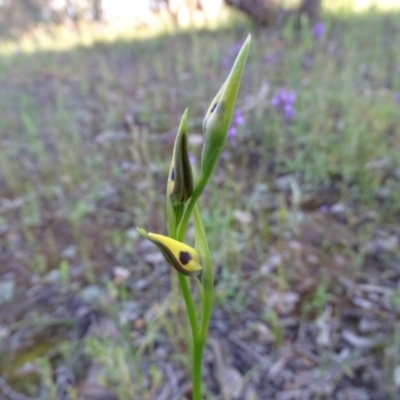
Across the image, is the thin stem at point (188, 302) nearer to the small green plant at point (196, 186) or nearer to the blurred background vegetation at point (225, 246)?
the small green plant at point (196, 186)

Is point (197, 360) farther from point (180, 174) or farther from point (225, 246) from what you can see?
point (225, 246)

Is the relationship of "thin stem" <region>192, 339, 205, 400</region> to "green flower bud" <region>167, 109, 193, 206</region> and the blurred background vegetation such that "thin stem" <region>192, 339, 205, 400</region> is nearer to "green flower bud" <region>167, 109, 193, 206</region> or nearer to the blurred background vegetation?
"green flower bud" <region>167, 109, 193, 206</region>

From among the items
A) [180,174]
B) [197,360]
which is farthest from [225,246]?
[180,174]

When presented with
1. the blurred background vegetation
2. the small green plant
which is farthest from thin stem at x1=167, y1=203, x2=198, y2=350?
the blurred background vegetation

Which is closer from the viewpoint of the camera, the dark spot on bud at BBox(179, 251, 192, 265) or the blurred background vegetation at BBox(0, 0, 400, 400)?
the dark spot on bud at BBox(179, 251, 192, 265)

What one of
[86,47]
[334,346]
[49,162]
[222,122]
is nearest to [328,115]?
[334,346]

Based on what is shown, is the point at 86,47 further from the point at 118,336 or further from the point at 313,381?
the point at 313,381
